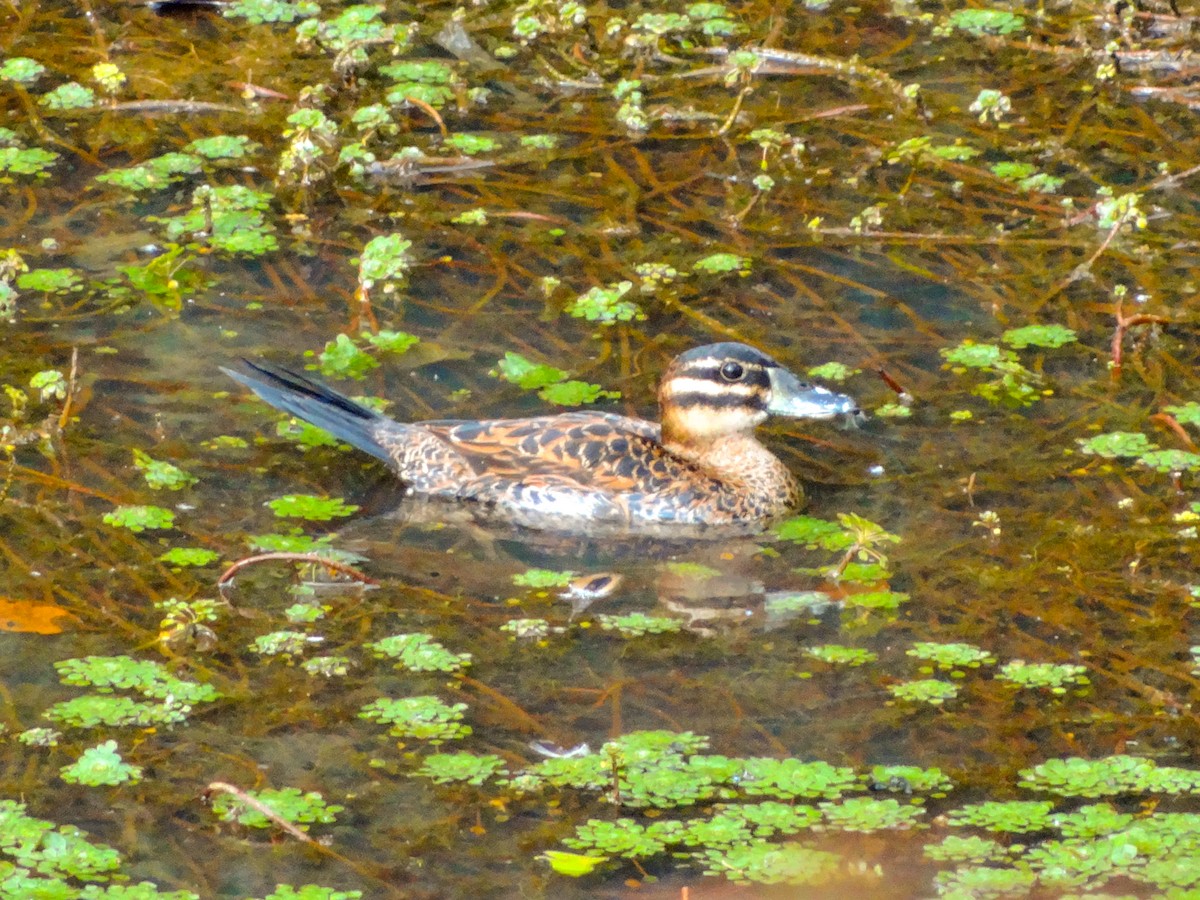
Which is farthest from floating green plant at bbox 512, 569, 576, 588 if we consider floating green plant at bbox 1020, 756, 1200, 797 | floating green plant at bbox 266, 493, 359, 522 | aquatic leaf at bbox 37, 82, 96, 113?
aquatic leaf at bbox 37, 82, 96, 113

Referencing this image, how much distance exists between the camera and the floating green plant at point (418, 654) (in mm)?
6867

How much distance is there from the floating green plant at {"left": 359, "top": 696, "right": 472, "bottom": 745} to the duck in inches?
76.9

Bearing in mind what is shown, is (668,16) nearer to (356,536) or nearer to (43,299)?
(43,299)

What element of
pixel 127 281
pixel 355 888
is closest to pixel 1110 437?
pixel 355 888

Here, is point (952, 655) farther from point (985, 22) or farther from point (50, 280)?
point (985, 22)

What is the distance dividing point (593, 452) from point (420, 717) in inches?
87.5

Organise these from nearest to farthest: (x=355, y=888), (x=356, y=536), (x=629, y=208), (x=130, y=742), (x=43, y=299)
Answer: (x=355, y=888)
(x=130, y=742)
(x=356, y=536)
(x=43, y=299)
(x=629, y=208)

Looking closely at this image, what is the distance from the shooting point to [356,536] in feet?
26.2

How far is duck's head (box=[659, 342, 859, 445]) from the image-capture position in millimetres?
8609

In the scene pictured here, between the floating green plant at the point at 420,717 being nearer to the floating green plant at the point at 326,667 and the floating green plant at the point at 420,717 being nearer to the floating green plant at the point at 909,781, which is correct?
the floating green plant at the point at 326,667

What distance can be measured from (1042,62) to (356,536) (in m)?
6.70

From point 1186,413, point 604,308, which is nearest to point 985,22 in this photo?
point 604,308

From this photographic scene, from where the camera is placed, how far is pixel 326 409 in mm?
8508

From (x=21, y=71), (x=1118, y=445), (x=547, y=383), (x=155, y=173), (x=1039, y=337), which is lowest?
(x=547, y=383)
